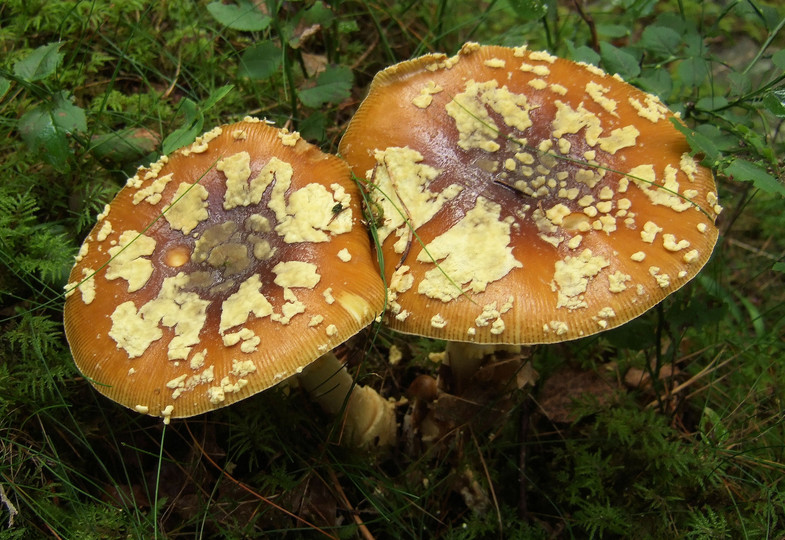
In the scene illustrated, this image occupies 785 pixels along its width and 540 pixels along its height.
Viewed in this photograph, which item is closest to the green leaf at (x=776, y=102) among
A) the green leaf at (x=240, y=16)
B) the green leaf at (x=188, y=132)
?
the green leaf at (x=240, y=16)

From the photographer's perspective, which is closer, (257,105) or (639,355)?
(639,355)

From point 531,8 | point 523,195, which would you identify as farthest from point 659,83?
point 523,195

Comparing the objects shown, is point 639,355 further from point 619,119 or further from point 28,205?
point 28,205

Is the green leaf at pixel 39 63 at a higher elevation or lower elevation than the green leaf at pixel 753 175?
higher

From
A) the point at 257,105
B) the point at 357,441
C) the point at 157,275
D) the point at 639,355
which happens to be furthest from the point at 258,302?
the point at 639,355

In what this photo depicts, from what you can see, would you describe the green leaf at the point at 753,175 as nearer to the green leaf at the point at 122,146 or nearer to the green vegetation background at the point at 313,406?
the green vegetation background at the point at 313,406

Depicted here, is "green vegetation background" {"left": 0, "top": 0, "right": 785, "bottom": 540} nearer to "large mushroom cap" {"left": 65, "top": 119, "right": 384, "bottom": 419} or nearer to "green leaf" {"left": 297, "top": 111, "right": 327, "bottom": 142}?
"green leaf" {"left": 297, "top": 111, "right": 327, "bottom": 142}

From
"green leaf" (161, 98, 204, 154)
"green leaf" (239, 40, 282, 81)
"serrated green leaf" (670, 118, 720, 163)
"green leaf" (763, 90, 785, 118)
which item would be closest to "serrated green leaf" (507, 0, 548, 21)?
"serrated green leaf" (670, 118, 720, 163)
